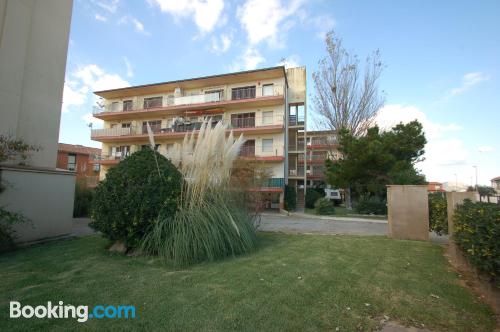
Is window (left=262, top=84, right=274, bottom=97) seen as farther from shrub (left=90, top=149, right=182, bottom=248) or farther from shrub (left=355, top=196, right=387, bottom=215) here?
shrub (left=90, top=149, right=182, bottom=248)

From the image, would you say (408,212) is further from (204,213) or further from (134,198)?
(134,198)

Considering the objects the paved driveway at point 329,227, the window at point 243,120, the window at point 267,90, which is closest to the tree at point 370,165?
the paved driveway at point 329,227

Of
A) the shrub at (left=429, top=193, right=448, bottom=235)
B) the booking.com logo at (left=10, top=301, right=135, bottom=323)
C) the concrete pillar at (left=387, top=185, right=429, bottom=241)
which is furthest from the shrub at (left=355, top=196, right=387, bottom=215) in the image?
the booking.com logo at (left=10, top=301, right=135, bottom=323)

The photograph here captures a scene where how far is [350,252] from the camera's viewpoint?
4.87 metres

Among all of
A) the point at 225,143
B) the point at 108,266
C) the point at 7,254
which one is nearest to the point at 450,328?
the point at 225,143

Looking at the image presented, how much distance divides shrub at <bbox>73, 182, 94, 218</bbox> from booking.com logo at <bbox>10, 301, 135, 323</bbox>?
36.6ft

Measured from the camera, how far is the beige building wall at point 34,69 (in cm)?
650

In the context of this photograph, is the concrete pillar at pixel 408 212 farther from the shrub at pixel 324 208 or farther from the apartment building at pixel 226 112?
the apartment building at pixel 226 112

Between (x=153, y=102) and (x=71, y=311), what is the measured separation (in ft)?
86.7

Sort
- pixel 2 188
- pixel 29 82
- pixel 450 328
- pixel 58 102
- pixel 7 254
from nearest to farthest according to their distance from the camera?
pixel 450 328 < pixel 7 254 < pixel 2 188 < pixel 29 82 < pixel 58 102

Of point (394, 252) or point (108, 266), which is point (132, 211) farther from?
point (394, 252)

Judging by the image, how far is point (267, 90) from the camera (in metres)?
22.7

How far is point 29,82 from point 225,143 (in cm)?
645

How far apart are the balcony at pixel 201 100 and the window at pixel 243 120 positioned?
4.86 ft
